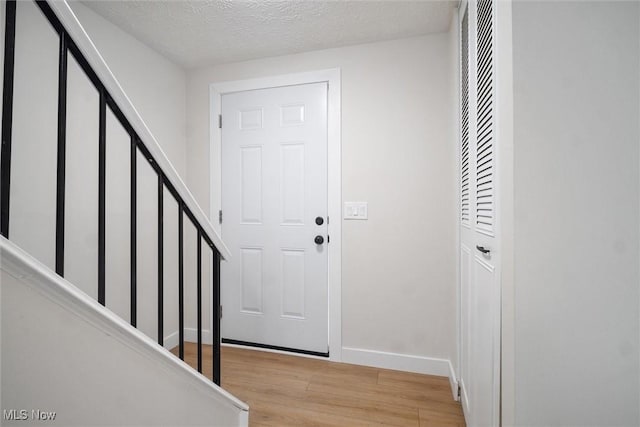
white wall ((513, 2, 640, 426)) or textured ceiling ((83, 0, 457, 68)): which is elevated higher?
textured ceiling ((83, 0, 457, 68))

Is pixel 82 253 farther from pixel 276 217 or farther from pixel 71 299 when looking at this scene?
pixel 71 299

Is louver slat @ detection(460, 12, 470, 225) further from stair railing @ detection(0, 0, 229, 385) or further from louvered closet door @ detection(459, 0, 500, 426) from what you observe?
stair railing @ detection(0, 0, 229, 385)

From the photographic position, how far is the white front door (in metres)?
2.43

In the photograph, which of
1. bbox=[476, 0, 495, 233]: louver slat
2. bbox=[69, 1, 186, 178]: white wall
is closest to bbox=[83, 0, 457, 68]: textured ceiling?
bbox=[69, 1, 186, 178]: white wall

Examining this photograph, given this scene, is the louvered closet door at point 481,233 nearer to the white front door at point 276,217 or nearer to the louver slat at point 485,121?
the louver slat at point 485,121

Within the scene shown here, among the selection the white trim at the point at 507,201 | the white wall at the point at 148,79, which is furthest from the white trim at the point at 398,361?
the white wall at the point at 148,79

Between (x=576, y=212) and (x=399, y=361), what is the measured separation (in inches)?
74.4

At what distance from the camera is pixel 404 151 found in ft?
7.36

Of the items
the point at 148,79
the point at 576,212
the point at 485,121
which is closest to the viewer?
the point at 576,212

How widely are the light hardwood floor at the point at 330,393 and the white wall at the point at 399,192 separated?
0.24 meters

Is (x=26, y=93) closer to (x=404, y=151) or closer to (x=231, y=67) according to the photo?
(x=231, y=67)

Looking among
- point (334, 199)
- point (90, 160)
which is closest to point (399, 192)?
point (334, 199)

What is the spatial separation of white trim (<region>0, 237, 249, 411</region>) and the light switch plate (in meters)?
1.53

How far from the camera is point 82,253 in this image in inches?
72.7
